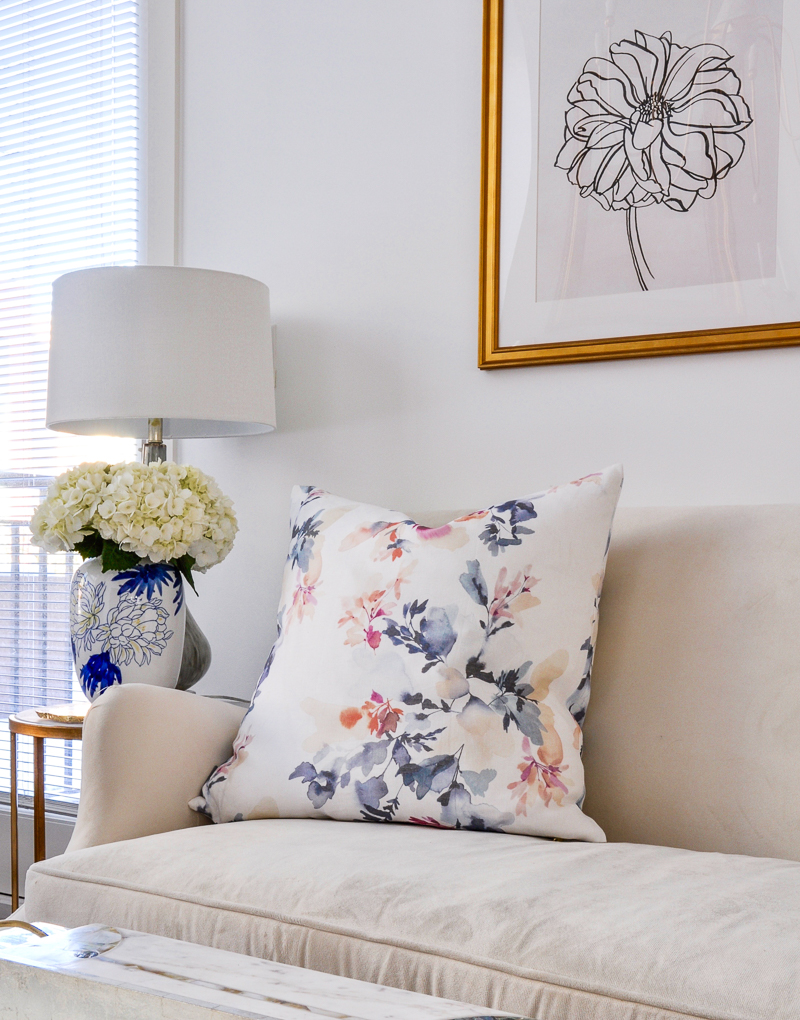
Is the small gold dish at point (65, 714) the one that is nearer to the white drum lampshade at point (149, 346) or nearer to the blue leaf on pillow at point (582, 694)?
the white drum lampshade at point (149, 346)

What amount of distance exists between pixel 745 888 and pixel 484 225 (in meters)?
1.30

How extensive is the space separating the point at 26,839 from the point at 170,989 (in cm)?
199

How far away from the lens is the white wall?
1.73m

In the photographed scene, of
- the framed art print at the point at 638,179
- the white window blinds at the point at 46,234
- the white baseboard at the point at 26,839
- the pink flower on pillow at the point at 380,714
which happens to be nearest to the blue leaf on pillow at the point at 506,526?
the pink flower on pillow at the point at 380,714

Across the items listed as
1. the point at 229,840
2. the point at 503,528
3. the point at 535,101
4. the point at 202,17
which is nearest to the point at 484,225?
the point at 535,101

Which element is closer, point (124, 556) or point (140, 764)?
point (140, 764)

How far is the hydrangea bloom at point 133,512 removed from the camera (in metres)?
1.61

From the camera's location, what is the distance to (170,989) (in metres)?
0.65

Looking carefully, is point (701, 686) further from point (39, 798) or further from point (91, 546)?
point (39, 798)

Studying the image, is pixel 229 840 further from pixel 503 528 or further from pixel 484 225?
pixel 484 225

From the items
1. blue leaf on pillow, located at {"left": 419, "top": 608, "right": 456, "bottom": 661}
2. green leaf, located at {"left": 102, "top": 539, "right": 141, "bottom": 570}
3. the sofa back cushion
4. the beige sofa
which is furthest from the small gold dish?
the sofa back cushion

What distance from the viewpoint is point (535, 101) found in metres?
1.83

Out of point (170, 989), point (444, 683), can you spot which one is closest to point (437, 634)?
point (444, 683)

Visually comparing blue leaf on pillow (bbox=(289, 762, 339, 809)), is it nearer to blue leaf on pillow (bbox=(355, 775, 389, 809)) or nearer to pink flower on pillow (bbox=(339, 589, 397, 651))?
blue leaf on pillow (bbox=(355, 775, 389, 809))
